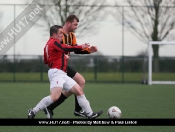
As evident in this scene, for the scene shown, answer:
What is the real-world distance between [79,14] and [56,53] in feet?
61.2

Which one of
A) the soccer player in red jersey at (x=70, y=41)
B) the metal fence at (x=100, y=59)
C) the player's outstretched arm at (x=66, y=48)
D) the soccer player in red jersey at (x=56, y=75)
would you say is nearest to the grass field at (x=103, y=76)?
the metal fence at (x=100, y=59)

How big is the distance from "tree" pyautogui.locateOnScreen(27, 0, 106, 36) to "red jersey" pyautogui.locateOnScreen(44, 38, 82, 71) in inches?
692

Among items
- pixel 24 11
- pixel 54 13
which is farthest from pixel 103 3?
pixel 24 11

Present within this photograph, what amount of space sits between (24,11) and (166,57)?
337 inches

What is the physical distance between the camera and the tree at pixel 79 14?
2610cm

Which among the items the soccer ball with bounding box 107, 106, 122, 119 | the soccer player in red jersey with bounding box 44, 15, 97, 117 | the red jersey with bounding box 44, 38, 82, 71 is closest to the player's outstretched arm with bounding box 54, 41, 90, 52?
the red jersey with bounding box 44, 38, 82, 71

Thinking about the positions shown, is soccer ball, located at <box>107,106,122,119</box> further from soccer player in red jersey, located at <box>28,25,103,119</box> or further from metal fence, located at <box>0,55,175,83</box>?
metal fence, located at <box>0,55,175,83</box>

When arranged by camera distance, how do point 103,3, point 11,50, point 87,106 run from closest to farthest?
point 87,106 → point 11,50 → point 103,3

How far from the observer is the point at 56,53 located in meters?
8.28

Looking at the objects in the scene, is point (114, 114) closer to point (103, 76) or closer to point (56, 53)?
point (56, 53)

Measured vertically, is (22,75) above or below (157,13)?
below

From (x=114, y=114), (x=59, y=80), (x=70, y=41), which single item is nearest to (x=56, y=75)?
(x=59, y=80)

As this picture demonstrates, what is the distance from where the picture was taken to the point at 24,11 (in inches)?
1021

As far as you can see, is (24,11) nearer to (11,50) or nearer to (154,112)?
(11,50)
